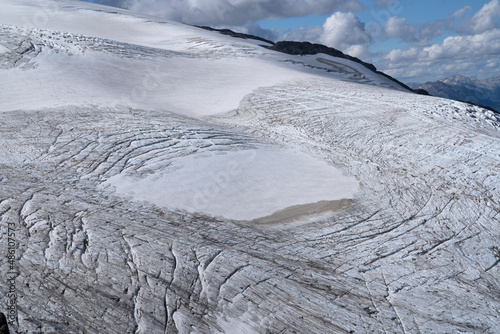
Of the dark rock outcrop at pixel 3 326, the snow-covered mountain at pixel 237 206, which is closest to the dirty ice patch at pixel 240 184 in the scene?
the snow-covered mountain at pixel 237 206

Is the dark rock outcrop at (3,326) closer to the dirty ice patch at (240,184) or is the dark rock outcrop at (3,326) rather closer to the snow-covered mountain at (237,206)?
the snow-covered mountain at (237,206)

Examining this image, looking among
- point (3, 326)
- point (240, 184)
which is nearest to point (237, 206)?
point (240, 184)

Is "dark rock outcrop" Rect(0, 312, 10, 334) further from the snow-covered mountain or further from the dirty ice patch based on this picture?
the dirty ice patch

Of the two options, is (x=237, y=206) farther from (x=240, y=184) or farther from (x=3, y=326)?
(x=3, y=326)

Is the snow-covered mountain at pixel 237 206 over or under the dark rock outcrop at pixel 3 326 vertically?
over

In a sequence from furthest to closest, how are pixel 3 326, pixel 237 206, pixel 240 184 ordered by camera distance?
pixel 240 184
pixel 237 206
pixel 3 326

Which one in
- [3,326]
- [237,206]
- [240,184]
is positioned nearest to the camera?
[3,326]

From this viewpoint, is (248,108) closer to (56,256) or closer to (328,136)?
(328,136)
